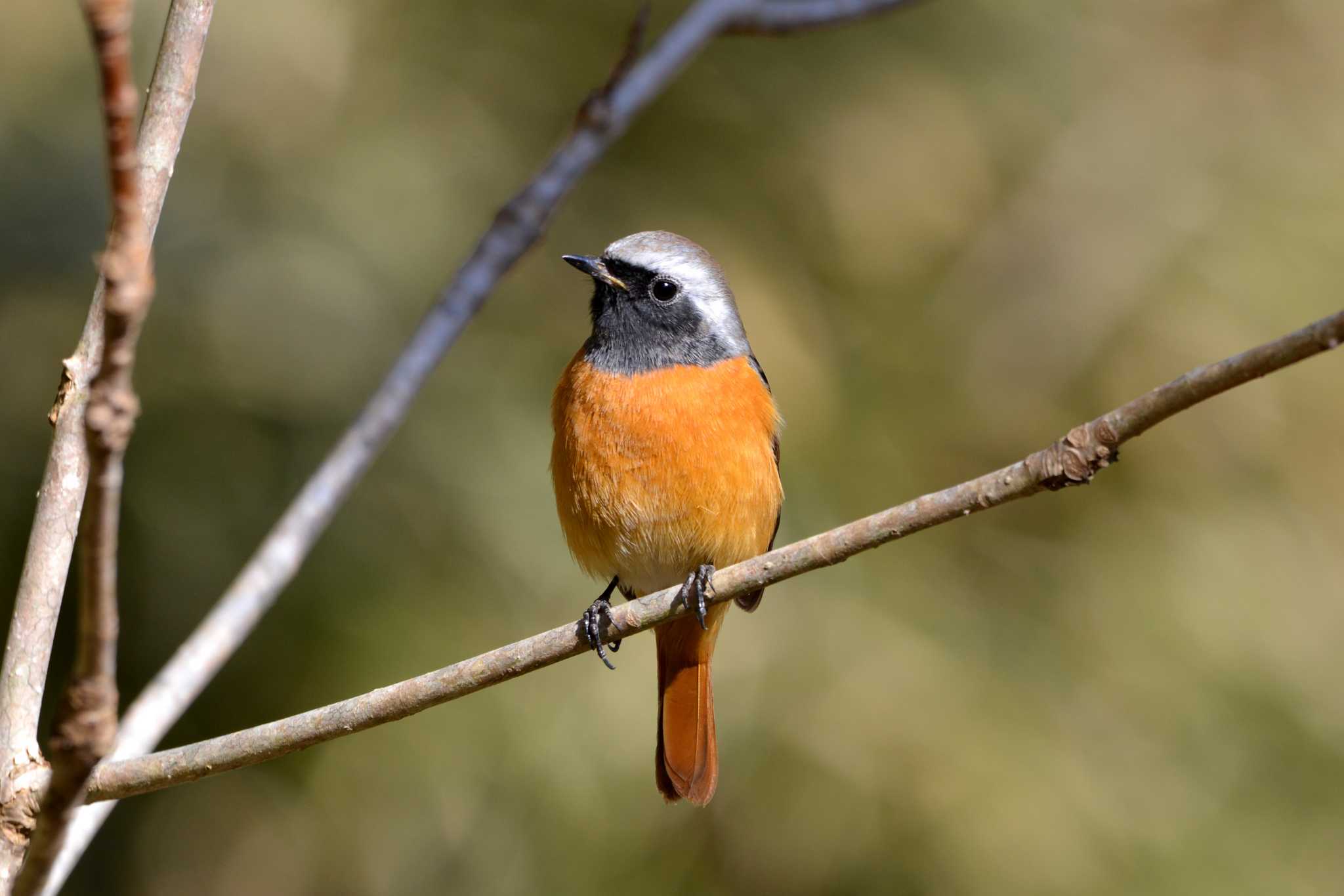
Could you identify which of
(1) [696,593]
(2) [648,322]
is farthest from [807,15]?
(1) [696,593]

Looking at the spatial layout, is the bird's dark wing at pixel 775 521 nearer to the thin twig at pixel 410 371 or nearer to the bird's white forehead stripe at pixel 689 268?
the bird's white forehead stripe at pixel 689 268

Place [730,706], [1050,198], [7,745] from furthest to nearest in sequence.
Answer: [1050,198]
[730,706]
[7,745]

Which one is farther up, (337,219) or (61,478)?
(337,219)

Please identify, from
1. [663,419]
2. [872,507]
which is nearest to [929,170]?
[872,507]

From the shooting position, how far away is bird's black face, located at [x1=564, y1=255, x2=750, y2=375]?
4.08 m

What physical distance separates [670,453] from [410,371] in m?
0.81

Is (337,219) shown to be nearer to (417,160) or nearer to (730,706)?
(417,160)

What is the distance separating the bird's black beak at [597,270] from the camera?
13.9ft

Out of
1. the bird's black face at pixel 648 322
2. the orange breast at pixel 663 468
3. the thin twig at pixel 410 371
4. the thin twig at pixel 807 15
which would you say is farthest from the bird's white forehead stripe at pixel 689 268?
the thin twig at pixel 807 15

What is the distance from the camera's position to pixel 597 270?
4246mm

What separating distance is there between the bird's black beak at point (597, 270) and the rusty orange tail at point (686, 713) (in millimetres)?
1079

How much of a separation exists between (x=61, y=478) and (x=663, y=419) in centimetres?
188

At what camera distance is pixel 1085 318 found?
6.01m

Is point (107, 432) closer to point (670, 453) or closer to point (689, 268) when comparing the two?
point (670, 453)
